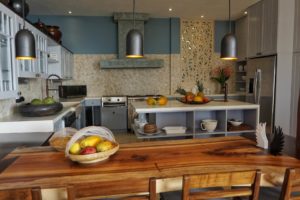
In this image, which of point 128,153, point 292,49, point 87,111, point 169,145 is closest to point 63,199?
point 128,153

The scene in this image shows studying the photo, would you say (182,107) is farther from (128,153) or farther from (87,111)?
(87,111)

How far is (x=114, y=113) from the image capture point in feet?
18.3

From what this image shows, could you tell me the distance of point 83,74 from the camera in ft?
19.6

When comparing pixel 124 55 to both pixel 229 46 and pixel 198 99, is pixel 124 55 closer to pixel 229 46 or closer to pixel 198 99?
pixel 198 99

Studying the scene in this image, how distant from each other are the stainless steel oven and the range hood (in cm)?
84

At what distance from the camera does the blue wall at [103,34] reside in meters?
5.78

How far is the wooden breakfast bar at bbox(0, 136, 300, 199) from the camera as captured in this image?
3.32 feet

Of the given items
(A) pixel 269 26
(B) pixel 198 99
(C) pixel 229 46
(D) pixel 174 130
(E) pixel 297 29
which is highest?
(A) pixel 269 26

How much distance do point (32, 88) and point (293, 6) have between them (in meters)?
4.67

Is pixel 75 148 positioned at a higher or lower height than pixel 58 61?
lower

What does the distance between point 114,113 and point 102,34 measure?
2.08 metres

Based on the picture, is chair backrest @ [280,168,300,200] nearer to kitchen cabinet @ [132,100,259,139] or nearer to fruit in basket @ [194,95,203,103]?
kitchen cabinet @ [132,100,259,139]

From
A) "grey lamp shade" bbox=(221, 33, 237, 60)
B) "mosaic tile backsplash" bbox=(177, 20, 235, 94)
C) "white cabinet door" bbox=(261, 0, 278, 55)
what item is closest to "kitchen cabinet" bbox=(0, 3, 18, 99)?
"grey lamp shade" bbox=(221, 33, 237, 60)

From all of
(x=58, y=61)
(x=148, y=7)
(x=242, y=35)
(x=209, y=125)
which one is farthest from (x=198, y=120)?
(x=242, y=35)
